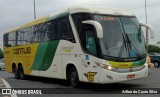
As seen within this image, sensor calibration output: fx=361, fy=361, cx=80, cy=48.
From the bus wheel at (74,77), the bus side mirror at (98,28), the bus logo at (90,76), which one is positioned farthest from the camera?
the bus wheel at (74,77)

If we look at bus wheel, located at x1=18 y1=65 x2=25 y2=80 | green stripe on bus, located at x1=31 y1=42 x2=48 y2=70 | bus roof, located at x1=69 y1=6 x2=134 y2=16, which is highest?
bus roof, located at x1=69 y1=6 x2=134 y2=16

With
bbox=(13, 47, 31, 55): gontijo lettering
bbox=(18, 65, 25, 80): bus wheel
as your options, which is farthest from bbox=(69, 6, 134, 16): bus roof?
bbox=(18, 65, 25, 80): bus wheel

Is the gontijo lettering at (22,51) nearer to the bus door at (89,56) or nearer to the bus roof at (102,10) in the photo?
the bus roof at (102,10)

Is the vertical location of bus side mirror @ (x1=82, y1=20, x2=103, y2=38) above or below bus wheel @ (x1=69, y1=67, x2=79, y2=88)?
above

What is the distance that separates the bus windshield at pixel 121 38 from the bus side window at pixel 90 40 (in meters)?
0.37

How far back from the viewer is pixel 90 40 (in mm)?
13773

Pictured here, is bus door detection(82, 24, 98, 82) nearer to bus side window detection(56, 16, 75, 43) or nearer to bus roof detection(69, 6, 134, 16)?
bus roof detection(69, 6, 134, 16)

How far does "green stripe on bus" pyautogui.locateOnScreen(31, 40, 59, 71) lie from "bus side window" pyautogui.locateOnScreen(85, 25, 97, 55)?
2882mm

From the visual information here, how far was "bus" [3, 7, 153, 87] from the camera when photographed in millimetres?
13250

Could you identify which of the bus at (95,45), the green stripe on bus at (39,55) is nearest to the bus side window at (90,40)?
the bus at (95,45)

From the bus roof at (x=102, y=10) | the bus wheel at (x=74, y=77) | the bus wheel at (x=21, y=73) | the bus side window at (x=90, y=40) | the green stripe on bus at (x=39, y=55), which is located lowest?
the bus wheel at (x=21, y=73)

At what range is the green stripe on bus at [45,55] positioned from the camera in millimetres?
17141

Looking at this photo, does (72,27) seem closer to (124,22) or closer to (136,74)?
(124,22)

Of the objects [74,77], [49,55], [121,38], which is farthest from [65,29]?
[121,38]
